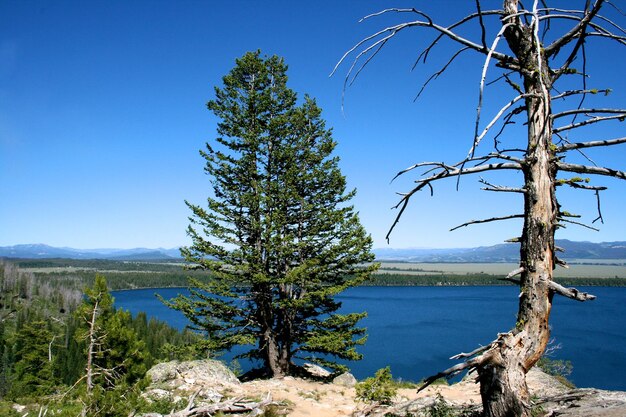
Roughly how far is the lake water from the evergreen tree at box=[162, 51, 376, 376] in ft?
75.8

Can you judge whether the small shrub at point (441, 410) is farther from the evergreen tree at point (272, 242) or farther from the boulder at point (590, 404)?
the evergreen tree at point (272, 242)

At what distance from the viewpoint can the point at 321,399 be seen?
11.4 m

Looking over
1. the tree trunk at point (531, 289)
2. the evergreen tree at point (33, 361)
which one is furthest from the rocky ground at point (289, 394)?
the evergreen tree at point (33, 361)

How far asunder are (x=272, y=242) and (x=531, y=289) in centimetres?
1118

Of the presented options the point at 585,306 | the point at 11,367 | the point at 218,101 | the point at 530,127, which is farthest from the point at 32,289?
the point at 585,306

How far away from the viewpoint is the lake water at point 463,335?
150 feet

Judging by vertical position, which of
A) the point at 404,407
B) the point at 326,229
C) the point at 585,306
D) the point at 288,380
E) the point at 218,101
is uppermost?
the point at 218,101

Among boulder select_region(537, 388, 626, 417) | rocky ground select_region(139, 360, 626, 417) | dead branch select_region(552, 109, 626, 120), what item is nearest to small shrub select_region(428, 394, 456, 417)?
rocky ground select_region(139, 360, 626, 417)

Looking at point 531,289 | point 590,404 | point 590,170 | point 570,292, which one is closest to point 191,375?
point 590,404

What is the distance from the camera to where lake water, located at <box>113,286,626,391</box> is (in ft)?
150

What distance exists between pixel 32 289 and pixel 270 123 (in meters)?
150

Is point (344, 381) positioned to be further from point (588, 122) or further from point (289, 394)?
point (588, 122)

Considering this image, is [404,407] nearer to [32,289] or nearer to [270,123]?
[270,123]

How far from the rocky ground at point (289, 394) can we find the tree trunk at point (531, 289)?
3.26 metres
